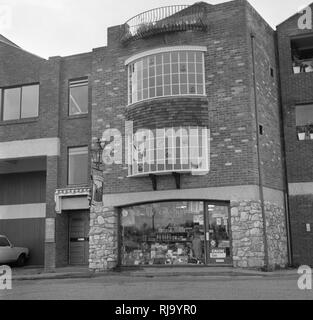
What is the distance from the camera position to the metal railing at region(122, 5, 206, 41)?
1895cm

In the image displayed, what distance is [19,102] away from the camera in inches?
919

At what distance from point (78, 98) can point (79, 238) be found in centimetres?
607

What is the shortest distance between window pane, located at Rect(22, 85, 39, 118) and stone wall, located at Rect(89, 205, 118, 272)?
6006 mm

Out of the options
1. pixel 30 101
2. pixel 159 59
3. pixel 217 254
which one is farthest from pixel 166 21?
Answer: pixel 217 254

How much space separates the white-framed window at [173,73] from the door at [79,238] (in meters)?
6.33

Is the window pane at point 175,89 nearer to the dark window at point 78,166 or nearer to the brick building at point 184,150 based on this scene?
the brick building at point 184,150

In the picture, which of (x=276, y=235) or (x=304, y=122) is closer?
(x=276, y=235)

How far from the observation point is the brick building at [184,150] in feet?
58.8

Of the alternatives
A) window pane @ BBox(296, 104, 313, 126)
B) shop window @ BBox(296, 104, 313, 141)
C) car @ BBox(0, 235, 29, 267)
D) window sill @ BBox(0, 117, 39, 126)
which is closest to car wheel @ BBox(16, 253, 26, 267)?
Result: car @ BBox(0, 235, 29, 267)

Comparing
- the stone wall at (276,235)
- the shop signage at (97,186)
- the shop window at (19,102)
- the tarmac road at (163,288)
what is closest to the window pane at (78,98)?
the shop window at (19,102)
